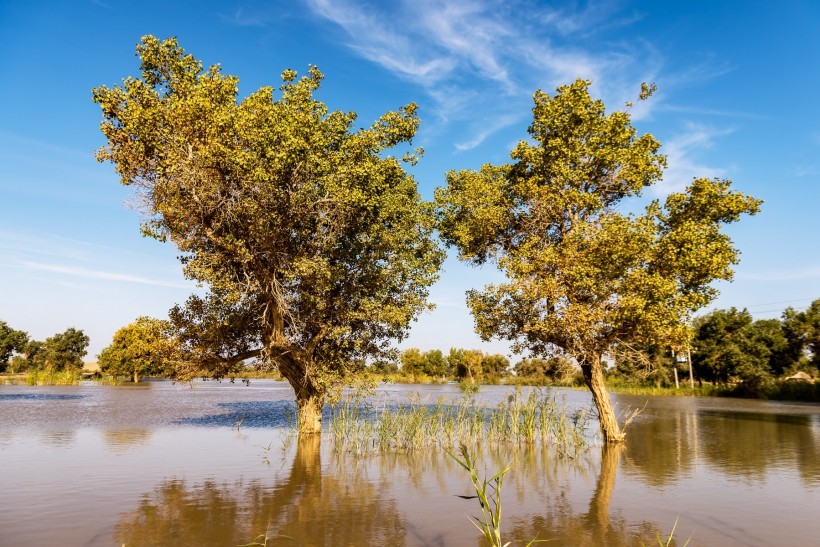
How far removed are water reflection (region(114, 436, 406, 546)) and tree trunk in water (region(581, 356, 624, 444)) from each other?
13.0 metres

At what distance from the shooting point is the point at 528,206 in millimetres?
25219

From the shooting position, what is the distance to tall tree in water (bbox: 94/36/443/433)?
808 inches

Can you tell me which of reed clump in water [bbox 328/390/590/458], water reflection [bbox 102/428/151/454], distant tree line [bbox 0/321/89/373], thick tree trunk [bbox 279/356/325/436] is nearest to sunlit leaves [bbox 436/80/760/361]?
reed clump in water [bbox 328/390/590/458]

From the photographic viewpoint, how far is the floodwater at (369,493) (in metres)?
10.8

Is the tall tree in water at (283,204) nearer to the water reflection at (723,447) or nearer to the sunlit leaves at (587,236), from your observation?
the sunlit leaves at (587,236)

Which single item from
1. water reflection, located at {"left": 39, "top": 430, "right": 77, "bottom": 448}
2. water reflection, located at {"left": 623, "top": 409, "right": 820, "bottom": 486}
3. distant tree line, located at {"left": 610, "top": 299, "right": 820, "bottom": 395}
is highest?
distant tree line, located at {"left": 610, "top": 299, "right": 820, "bottom": 395}

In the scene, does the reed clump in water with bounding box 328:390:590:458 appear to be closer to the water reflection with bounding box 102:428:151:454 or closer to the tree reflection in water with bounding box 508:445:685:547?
the tree reflection in water with bounding box 508:445:685:547

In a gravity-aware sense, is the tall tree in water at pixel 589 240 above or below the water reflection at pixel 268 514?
above

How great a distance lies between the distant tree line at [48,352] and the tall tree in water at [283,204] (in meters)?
104

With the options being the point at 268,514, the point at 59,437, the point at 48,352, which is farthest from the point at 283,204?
the point at 48,352

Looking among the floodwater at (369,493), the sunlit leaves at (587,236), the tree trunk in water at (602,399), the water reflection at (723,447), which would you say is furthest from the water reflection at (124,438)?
the tree trunk in water at (602,399)

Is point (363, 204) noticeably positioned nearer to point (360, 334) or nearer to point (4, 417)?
point (360, 334)

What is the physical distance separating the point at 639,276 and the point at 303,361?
1493 cm

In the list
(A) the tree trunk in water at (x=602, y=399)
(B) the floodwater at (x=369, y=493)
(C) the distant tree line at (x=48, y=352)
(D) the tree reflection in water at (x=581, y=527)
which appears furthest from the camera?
(C) the distant tree line at (x=48, y=352)
